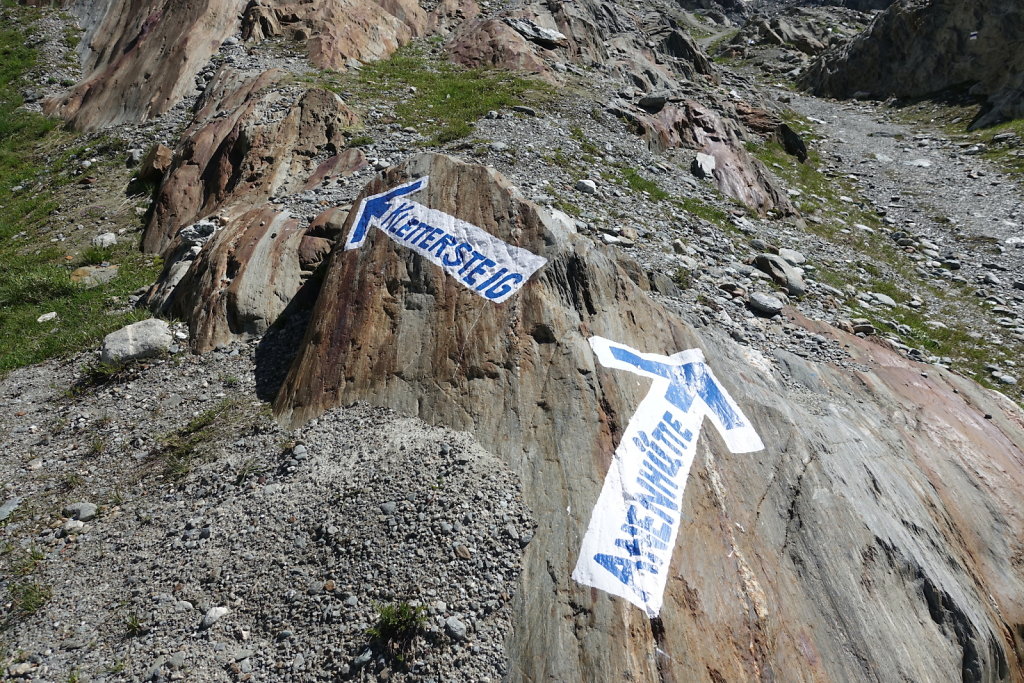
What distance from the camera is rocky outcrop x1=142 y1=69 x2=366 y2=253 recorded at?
12686mm

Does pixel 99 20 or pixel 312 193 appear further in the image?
pixel 99 20

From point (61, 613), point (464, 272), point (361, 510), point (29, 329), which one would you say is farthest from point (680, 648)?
point (29, 329)

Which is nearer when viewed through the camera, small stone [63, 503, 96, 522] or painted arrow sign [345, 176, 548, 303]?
small stone [63, 503, 96, 522]

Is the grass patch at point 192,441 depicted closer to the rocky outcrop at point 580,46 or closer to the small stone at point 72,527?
the small stone at point 72,527

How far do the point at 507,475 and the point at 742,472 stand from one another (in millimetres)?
2834

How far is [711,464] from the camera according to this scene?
6238mm

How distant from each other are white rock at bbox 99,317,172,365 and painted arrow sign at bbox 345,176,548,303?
148 inches

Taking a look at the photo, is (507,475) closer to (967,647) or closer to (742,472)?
(742,472)

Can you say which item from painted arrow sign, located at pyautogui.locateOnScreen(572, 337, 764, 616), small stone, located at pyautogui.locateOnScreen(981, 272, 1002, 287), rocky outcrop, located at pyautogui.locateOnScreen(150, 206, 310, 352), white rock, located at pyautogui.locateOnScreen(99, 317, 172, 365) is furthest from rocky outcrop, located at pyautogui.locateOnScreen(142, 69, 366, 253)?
small stone, located at pyautogui.locateOnScreen(981, 272, 1002, 287)

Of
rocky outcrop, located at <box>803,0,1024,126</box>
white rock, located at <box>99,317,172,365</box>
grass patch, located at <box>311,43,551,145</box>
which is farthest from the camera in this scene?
rocky outcrop, located at <box>803,0,1024,126</box>

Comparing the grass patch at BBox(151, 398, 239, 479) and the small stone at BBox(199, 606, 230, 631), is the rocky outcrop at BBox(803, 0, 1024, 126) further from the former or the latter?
the small stone at BBox(199, 606, 230, 631)

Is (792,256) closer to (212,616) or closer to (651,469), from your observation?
(651,469)

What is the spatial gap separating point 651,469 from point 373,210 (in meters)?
6.10

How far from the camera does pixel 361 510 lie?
5770mm
